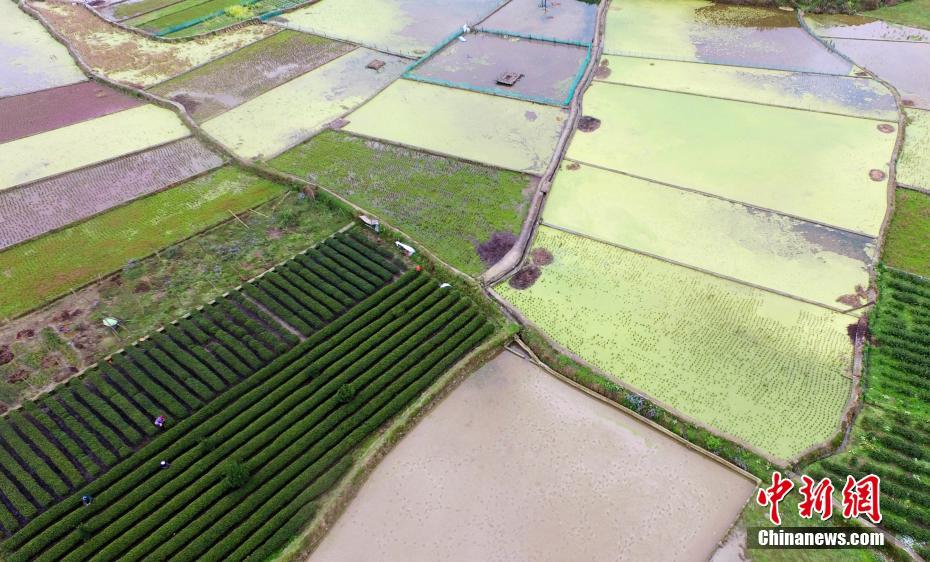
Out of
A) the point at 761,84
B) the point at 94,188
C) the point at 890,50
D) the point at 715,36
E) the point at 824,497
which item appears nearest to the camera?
the point at 824,497

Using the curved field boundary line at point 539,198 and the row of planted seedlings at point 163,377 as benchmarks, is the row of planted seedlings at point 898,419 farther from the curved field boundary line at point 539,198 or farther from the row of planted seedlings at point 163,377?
the row of planted seedlings at point 163,377

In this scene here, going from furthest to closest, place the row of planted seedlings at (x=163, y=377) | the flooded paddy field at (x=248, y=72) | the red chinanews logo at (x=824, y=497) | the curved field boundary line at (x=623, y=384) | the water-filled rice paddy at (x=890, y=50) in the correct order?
the flooded paddy field at (x=248, y=72), the water-filled rice paddy at (x=890, y=50), the curved field boundary line at (x=623, y=384), the row of planted seedlings at (x=163, y=377), the red chinanews logo at (x=824, y=497)

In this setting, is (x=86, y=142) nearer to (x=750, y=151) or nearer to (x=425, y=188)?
(x=425, y=188)

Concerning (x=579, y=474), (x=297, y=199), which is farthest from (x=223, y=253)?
(x=579, y=474)

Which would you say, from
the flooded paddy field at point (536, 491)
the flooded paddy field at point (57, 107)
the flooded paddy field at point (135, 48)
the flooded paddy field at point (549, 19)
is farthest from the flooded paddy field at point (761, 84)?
the flooded paddy field at point (57, 107)

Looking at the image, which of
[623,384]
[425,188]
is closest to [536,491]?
[623,384]

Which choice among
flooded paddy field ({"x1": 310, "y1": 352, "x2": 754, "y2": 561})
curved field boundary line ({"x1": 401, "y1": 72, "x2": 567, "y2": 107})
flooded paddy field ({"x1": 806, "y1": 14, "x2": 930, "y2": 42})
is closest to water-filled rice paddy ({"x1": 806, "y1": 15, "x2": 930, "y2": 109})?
flooded paddy field ({"x1": 806, "y1": 14, "x2": 930, "y2": 42})
